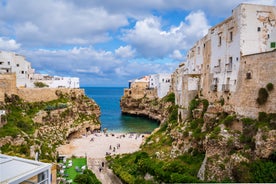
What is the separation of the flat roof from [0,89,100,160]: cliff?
14.4 m

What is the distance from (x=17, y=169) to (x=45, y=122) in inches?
1280

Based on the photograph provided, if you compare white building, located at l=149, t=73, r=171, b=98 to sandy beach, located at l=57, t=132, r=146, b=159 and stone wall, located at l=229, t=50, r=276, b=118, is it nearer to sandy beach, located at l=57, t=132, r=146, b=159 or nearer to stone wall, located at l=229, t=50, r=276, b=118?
sandy beach, located at l=57, t=132, r=146, b=159

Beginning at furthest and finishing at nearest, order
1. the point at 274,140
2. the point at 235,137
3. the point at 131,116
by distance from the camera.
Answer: the point at 131,116
the point at 235,137
the point at 274,140

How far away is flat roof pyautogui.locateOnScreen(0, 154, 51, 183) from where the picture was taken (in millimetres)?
9133

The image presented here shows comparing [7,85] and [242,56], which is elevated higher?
[242,56]

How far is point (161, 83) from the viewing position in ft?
238

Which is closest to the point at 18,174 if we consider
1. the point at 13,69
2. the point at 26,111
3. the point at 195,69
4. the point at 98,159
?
the point at 98,159

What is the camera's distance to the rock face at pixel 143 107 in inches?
2739

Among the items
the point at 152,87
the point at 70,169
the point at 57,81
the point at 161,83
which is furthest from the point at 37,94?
the point at 152,87

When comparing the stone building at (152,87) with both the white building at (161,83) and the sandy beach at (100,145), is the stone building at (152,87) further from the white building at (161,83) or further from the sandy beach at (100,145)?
the sandy beach at (100,145)

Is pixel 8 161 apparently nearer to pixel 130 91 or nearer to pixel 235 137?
pixel 235 137

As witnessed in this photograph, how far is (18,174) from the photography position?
9.57 m

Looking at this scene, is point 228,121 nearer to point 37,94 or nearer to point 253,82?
point 253,82

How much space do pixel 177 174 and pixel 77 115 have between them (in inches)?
1275
